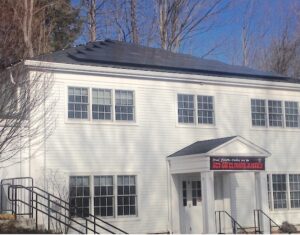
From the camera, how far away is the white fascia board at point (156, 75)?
770 inches

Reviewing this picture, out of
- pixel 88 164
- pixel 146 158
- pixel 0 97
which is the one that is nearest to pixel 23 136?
pixel 0 97

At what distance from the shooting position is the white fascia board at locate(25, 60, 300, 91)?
770 inches

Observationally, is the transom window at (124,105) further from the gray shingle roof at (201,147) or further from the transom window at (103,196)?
the transom window at (103,196)

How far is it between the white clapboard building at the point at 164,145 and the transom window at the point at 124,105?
0.13 feet

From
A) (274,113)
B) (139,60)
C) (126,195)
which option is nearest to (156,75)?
(139,60)

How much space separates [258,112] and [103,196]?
859cm

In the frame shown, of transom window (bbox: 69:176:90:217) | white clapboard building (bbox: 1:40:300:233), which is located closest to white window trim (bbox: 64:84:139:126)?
white clapboard building (bbox: 1:40:300:233)

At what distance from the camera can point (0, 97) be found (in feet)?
54.0

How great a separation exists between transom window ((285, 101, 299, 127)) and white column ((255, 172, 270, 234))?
16.0ft

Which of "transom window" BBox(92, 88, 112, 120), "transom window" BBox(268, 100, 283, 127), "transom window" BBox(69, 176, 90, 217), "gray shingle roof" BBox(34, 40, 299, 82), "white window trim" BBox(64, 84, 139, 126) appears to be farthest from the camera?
"transom window" BBox(268, 100, 283, 127)

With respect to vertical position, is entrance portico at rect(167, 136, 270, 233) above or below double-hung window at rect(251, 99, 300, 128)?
below

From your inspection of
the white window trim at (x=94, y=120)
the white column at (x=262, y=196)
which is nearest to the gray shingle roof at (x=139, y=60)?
the white window trim at (x=94, y=120)

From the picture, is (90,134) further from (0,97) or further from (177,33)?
(177,33)

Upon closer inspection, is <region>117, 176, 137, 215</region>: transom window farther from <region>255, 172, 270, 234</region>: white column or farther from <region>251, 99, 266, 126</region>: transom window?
<region>251, 99, 266, 126</region>: transom window
